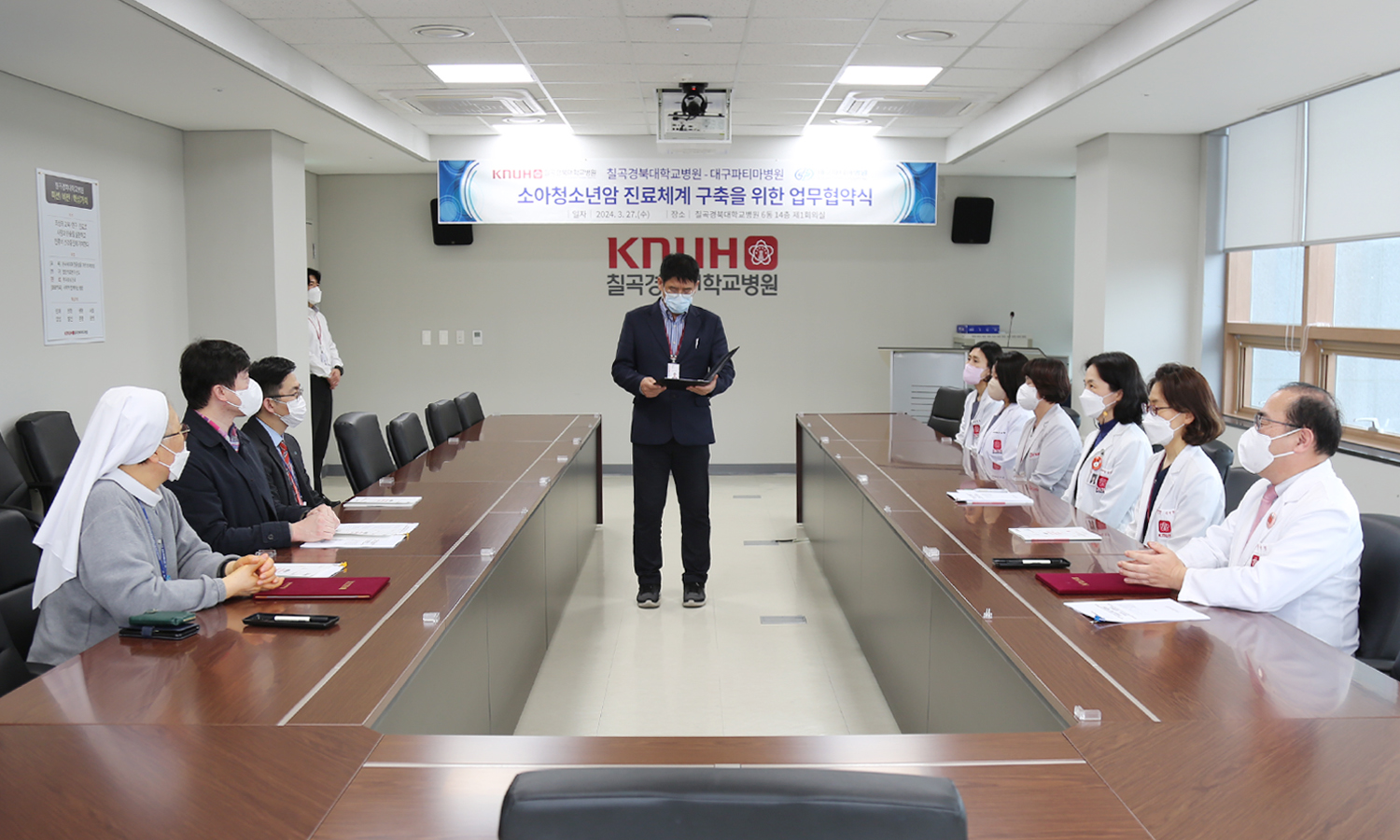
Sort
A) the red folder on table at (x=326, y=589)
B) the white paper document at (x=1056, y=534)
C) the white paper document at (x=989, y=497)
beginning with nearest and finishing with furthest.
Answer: the red folder on table at (x=326, y=589)
the white paper document at (x=1056, y=534)
the white paper document at (x=989, y=497)

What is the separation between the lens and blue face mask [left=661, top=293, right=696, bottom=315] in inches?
181

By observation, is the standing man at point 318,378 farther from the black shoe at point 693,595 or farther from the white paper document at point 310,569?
the white paper document at point 310,569

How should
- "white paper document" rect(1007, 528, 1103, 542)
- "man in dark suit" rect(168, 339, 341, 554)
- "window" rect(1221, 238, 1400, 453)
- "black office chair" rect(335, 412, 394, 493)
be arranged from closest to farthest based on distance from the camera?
"man in dark suit" rect(168, 339, 341, 554) < "white paper document" rect(1007, 528, 1103, 542) < "black office chair" rect(335, 412, 394, 493) < "window" rect(1221, 238, 1400, 453)

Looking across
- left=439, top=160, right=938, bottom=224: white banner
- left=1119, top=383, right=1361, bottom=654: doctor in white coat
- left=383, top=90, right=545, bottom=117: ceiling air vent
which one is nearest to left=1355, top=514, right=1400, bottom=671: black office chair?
left=1119, top=383, right=1361, bottom=654: doctor in white coat

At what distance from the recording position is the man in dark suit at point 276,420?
371 centimetres

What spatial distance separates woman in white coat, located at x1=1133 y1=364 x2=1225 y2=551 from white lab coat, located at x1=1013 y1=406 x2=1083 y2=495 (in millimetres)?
1185

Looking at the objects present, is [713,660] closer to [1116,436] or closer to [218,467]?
[1116,436]

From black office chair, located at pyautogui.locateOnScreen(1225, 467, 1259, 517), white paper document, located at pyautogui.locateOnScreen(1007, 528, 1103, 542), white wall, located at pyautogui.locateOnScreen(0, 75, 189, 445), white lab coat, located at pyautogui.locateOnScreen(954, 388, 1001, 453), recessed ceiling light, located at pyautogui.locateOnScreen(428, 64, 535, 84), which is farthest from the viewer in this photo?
white lab coat, located at pyautogui.locateOnScreen(954, 388, 1001, 453)

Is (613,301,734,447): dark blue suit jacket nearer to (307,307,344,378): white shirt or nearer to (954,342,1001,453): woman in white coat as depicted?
(954,342,1001,453): woman in white coat

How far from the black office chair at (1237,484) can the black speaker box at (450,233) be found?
6622mm

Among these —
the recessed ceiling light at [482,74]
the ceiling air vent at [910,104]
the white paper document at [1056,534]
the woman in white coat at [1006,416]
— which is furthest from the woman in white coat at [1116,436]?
the recessed ceiling light at [482,74]

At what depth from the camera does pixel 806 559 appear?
587 centimetres

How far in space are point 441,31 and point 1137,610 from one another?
4088mm

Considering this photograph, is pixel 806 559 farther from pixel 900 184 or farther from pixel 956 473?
pixel 900 184
